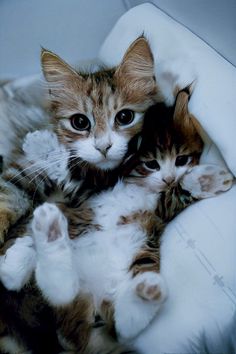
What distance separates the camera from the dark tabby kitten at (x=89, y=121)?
0.94m

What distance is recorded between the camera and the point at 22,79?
1.20m

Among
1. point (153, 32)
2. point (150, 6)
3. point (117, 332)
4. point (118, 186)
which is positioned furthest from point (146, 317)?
point (150, 6)

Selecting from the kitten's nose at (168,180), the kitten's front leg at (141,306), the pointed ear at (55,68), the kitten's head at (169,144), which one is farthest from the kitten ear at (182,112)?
the kitten's front leg at (141,306)

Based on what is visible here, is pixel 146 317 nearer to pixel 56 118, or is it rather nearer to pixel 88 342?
pixel 88 342

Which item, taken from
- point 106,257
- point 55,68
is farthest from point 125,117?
point 106,257

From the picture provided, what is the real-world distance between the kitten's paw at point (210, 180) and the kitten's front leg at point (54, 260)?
0.27 metres

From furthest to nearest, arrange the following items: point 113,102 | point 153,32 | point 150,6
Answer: point 150,6
point 153,32
point 113,102

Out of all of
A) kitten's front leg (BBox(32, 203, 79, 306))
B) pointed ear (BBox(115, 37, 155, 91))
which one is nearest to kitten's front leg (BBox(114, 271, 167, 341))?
kitten's front leg (BBox(32, 203, 79, 306))

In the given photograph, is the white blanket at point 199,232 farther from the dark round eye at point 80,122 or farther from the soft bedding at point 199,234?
the dark round eye at point 80,122

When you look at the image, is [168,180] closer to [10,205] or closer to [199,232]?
[199,232]

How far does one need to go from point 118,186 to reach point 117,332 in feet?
0.99

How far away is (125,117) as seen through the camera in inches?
37.8

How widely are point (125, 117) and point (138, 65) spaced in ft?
0.35

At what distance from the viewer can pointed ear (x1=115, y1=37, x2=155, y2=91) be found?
958 mm
